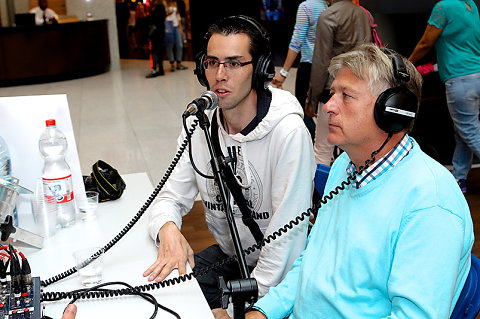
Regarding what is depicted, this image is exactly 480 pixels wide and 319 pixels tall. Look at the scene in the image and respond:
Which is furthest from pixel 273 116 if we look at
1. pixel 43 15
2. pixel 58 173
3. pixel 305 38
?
pixel 43 15

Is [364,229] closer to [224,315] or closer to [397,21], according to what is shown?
[224,315]

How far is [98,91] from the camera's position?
8.66m

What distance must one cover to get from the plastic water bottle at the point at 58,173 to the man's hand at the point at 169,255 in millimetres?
335

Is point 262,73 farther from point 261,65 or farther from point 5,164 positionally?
point 5,164

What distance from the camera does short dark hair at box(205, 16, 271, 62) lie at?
174 cm

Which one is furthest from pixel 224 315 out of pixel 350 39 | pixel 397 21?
pixel 397 21

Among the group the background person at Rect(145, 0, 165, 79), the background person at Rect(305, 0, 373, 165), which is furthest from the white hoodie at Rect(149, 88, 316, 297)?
the background person at Rect(145, 0, 165, 79)

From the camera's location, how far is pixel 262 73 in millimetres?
1725

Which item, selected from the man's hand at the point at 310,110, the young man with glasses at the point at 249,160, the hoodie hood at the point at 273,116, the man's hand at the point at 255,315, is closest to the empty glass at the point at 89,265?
the young man with glasses at the point at 249,160

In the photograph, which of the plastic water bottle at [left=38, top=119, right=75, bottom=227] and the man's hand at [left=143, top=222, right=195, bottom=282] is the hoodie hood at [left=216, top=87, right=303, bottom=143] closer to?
the man's hand at [left=143, top=222, right=195, bottom=282]

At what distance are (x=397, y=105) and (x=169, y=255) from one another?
0.75 m

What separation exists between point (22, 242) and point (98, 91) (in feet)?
24.6

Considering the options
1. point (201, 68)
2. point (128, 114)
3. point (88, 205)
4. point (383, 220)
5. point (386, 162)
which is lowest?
point (128, 114)

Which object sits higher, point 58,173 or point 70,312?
point 58,173
